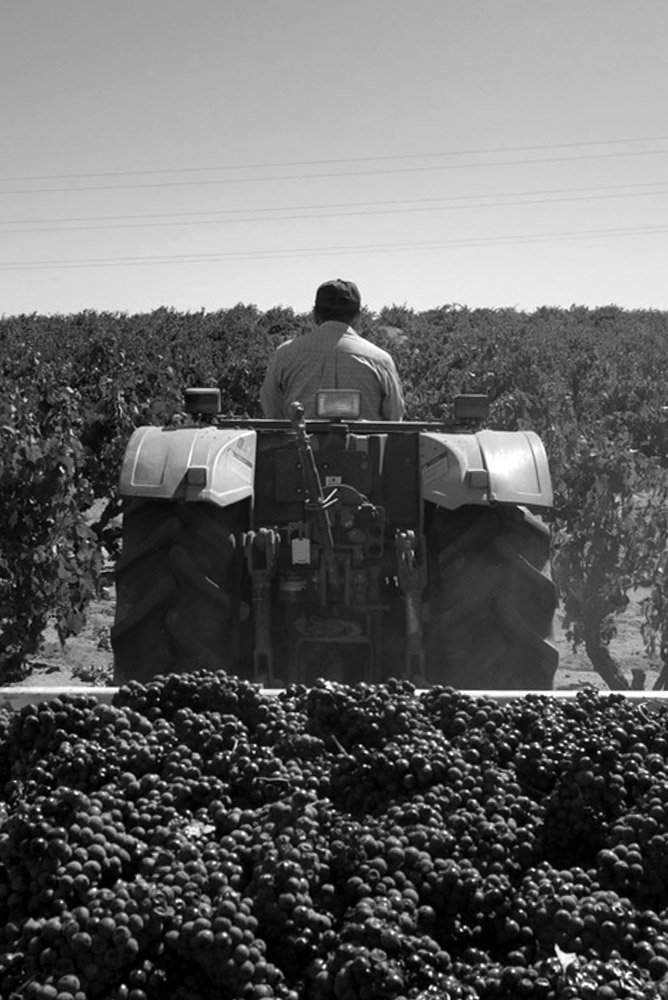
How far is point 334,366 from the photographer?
5.29m

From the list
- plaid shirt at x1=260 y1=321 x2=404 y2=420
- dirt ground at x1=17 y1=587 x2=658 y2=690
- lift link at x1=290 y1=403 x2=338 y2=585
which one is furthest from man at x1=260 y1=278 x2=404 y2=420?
dirt ground at x1=17 y1=587 x2=658 y2=690

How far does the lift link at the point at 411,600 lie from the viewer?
14.7 feet

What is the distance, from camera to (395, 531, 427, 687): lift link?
14.7ft

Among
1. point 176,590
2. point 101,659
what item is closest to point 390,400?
point 176,590

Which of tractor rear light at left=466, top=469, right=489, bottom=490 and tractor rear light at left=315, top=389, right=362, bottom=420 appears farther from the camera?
tractor rear light at left=315, top=389, right=362, bottom=420

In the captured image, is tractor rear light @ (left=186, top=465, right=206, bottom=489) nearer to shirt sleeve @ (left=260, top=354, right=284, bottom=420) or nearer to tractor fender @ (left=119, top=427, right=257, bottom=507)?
tractor fender @ (left=119, top=427, right=257, bottom=507)

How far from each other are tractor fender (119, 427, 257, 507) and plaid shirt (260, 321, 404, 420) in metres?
0.53

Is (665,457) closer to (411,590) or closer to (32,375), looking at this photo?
(32,375)

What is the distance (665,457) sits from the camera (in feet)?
46.2

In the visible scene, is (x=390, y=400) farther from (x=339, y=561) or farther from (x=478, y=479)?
(x=339, y=561)

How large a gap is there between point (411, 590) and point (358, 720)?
2.18 m

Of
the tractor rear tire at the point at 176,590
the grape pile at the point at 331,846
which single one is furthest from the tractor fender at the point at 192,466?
the grape pile at the point at 331,846

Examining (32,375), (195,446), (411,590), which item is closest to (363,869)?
(411,590)

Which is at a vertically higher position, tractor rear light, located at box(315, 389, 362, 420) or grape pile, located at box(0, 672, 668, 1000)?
tractor rear light, located at box(315, 389, 362, 420)
